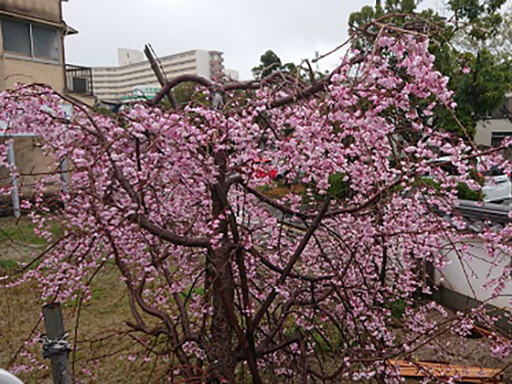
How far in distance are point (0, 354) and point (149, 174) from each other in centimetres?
366

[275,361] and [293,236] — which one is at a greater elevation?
[293,236]

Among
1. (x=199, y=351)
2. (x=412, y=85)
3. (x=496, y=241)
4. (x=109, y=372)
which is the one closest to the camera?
(x=412, y=85)

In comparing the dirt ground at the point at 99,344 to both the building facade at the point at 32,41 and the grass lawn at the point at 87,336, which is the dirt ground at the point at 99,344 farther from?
the building facade at the point at 32,41

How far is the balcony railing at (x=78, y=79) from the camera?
14.6 meters

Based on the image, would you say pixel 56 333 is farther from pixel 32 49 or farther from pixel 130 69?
pixel 130 69

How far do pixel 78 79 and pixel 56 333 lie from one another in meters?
14.5

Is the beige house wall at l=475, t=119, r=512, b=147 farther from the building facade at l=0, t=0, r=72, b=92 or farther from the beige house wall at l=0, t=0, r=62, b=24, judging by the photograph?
the beige house wall at l=0, t=0, r=62, b=24

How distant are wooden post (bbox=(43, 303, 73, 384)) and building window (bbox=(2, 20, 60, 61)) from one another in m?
13.0

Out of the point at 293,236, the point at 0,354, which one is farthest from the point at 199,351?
the point at 0,354

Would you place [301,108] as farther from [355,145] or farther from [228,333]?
Result: [228,333]

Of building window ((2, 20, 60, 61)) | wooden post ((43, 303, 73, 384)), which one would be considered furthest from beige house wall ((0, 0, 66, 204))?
wooden post ((43, 303, 73, 384))

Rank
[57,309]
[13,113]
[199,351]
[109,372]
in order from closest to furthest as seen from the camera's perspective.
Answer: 1. [57,309]
2. [13,113]
3. [199,351]
4. [109,372]

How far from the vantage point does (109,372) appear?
420 centimetres

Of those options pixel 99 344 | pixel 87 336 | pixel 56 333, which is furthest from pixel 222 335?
pixel 87 336
